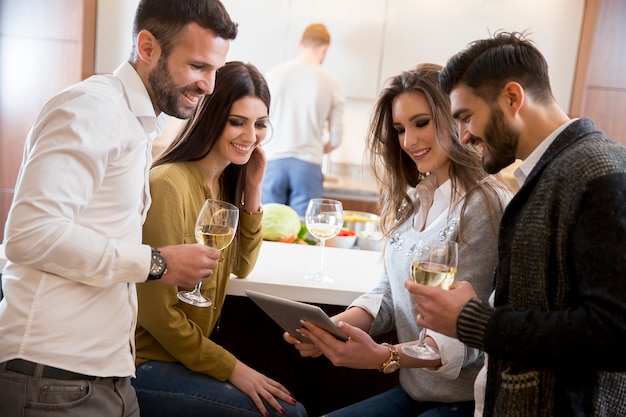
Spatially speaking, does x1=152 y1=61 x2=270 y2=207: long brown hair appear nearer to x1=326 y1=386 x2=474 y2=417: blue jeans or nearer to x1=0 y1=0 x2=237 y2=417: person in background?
x1=0 y1=0 x2=237 y2=417: person in background

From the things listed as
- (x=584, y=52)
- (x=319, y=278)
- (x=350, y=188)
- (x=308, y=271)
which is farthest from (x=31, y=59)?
(x=584, y=52)

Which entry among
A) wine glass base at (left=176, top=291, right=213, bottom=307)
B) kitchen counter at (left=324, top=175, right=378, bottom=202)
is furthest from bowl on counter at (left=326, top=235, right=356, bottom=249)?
kitchen counter at (left=324, top=175, right=378, bottom=202)

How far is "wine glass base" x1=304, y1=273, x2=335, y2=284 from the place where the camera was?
1.91 meters

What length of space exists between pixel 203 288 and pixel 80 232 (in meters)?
0.59

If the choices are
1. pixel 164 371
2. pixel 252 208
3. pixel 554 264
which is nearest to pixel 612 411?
pixel 554 264

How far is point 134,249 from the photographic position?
1250 mm

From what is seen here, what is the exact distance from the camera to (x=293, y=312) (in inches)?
58.9

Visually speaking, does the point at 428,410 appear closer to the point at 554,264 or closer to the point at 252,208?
the point at 554,264

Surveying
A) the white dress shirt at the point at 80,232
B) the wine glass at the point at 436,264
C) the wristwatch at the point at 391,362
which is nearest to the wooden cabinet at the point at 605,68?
the wristwatch at the point at 391,362

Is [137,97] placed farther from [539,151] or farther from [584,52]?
[584,52]

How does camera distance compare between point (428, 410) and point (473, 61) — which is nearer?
point (473, 61)

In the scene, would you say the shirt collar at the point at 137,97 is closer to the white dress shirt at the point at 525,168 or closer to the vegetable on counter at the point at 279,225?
the white dress shirt at the point at 525,168

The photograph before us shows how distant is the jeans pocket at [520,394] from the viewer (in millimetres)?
1171

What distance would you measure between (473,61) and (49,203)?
0.88 meters
